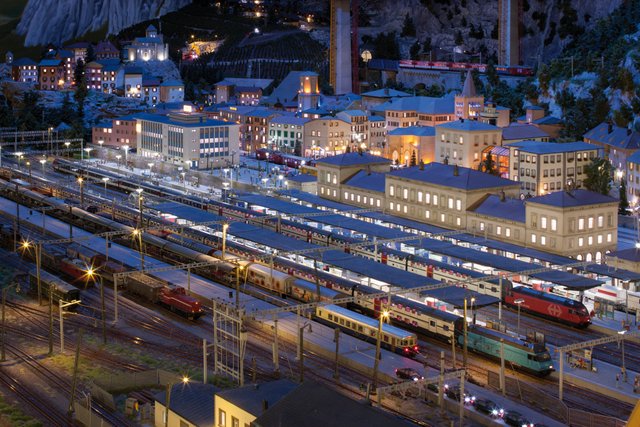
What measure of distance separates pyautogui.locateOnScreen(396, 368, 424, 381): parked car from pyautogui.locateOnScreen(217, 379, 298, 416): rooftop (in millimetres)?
7741

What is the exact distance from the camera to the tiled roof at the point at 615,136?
3693 inches

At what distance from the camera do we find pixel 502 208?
74.8m

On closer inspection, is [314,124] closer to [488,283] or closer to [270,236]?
[270,236]

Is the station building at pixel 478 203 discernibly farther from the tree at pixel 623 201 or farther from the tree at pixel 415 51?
the tree at pixel 415 51

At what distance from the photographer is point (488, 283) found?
61.1 m

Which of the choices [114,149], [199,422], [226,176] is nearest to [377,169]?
[226,176]

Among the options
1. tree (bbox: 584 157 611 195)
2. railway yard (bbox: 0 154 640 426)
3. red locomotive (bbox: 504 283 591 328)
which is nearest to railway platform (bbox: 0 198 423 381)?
railway yard (bbox: 0 154 640 426)

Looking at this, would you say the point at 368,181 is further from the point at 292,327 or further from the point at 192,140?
the point at 292,327

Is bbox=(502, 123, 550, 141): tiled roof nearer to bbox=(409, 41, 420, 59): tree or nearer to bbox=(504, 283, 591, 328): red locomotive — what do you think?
bbox=(504, 283, 591, 328): red locomotive

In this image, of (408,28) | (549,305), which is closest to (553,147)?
(549,305)

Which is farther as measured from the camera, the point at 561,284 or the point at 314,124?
the point at 314,124

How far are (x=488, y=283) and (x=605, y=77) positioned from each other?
59.0m

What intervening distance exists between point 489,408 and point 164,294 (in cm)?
2178

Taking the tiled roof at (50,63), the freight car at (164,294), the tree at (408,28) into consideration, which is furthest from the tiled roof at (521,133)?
the tiled roof at (50,63)
